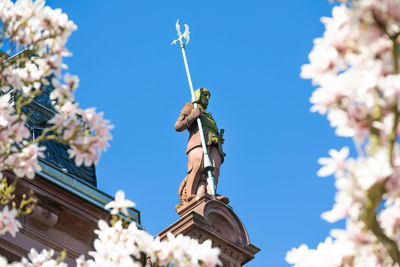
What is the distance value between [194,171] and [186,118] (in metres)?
1.57

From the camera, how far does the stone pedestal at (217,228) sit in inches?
681

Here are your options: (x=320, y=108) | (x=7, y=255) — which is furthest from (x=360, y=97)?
(x=7, y=255)

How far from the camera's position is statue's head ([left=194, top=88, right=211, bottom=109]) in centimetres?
2084

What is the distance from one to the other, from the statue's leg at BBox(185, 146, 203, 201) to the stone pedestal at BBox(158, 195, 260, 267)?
0.51m

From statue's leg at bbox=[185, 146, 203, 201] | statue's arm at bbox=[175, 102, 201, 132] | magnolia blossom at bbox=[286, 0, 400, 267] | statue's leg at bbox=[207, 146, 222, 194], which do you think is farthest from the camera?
statue's arm at bbox=[175, 102, 201, 132]

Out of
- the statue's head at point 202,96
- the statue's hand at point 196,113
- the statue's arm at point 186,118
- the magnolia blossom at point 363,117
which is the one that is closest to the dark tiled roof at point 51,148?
the statue's arm at point 186,118

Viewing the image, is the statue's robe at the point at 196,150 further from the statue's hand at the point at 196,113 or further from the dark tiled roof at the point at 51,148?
the dark tiled roof at the point at 51,148

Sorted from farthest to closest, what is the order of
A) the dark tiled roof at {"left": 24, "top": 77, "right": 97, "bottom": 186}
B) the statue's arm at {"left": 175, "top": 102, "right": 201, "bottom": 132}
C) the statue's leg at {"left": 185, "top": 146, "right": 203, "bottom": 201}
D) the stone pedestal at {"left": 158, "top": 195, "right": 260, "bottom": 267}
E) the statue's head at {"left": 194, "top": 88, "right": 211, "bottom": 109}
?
the statue's head at {"left": 194, "top": 88, "right": 211, "bottom": 109}, the statue's arm at {"left": 175, "top": 102, "right": 201, "bottom": 132}, the statue's leg at {"left": 185, "top": 146, "right": 203, "bottom": 201}, the dark tiled roof at {"left": 24, "top": 77, "right": 97, "bottom": 186}, the stone pedestal at {"left": 158, "top": 195, "right": 260, "bottom": 267}

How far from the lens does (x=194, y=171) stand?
62.3ft

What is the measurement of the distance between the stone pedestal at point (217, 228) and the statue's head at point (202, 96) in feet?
10.9

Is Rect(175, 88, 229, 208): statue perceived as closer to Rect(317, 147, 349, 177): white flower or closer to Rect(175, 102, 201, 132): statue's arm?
Rect(175, 102, 201, 132): statue's arm

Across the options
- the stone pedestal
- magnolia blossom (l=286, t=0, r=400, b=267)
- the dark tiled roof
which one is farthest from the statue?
magnolia blossom (l=286, t=0, r=400, b=267)

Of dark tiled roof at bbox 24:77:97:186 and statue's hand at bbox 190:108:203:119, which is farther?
statue's hand at bbox 190:108:203:119

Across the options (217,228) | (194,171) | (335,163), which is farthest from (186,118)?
(335,163)
